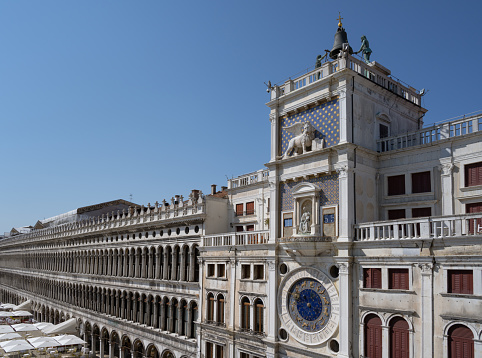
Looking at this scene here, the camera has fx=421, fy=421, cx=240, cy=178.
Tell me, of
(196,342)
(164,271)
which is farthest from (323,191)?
(164,271)

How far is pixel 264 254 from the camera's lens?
2730 centimetres

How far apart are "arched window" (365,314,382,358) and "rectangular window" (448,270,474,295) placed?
3.96 m

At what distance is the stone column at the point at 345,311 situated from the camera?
21469 millimetres

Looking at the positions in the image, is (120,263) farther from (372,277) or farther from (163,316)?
(372,277)

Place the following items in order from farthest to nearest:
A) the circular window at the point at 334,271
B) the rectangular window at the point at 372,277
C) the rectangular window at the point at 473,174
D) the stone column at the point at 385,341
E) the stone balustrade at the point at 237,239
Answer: the stone balustrade at the point at 237,239 < the circular window at the point at 334,271 < the rectangular window at the point at 372,277 < the rectangular window at the point at 473,174 < the stone column at the point at 385,341

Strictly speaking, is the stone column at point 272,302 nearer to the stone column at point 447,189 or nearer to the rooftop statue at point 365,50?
the stone column at point 447,189

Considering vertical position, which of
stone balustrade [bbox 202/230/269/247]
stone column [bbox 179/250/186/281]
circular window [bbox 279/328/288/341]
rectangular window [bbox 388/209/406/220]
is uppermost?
rectangular window [bbox 388/209/406/220]

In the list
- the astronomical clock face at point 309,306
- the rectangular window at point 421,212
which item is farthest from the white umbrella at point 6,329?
the rectangular window at point 421,212

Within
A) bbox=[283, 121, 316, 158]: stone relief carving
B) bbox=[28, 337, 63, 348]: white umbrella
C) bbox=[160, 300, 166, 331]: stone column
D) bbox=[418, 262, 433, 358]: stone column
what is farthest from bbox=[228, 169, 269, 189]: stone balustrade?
bbox=[28, 337, 63, 348]: white umbrella

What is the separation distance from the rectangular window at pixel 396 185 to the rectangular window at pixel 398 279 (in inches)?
201

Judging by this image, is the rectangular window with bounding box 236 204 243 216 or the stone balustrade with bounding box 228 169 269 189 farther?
the rectangular window with bounding box 236 204 243 216

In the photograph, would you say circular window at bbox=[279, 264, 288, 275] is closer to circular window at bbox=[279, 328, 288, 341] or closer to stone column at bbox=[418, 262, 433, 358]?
circular window at bbox=[279, 328, 288, 341]

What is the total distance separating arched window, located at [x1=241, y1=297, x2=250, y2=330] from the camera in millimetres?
28438

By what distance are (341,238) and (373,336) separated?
5.01 m
